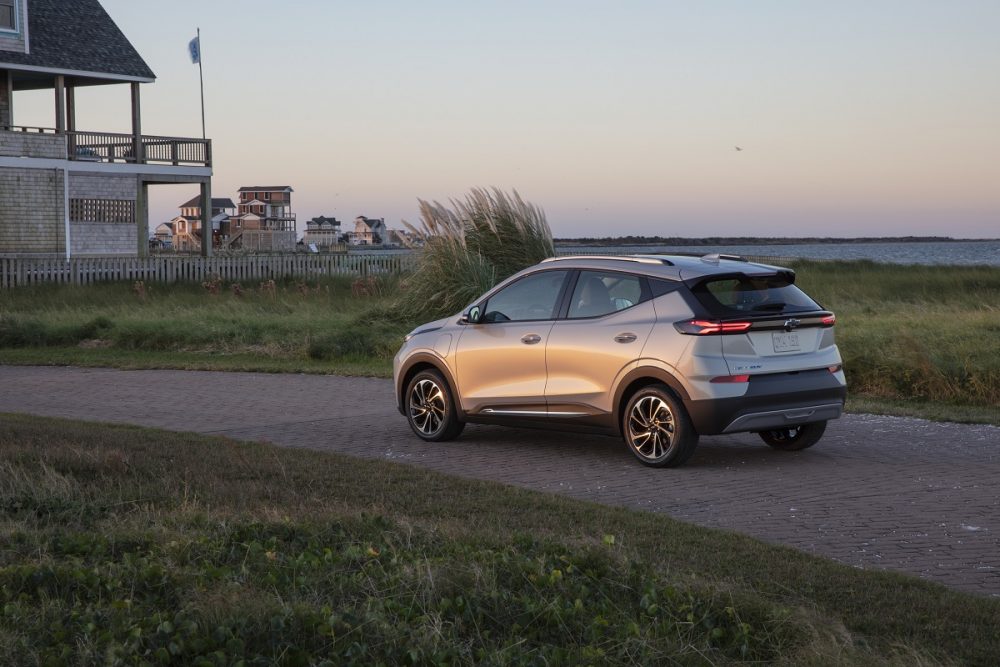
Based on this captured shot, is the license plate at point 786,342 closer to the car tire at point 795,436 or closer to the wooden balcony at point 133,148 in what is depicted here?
the car tire at point 795,436

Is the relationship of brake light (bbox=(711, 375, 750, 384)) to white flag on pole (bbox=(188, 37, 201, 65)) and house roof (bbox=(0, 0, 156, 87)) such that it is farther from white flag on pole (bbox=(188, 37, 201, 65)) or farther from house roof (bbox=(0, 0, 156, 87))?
white flag on pole (bbox=(188, 37, 201, 65))

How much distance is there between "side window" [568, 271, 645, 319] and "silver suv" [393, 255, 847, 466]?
0.04 ft

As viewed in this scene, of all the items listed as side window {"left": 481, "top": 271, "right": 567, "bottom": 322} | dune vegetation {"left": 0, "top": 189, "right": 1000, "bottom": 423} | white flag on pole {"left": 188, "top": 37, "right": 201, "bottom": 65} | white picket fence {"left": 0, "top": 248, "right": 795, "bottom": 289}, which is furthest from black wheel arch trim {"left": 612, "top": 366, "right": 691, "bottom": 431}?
white flag on pole {"left": 188, "top": 37, "right": 201, "bottom": 65}

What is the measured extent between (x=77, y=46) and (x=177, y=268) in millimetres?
10030

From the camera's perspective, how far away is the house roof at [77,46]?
130 feet

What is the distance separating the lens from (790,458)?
1012 centimetres

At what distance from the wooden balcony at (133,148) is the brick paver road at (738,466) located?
2738 centimetres

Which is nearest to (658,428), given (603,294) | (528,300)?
(603,294)

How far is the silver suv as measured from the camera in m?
9.37

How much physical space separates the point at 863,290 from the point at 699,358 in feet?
81.1

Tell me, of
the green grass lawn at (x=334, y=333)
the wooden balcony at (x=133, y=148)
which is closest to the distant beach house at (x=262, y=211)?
the wooden balcony at (x=133, y=148)

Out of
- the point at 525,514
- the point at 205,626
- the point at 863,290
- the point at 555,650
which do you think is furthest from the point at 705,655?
the point at 863,290

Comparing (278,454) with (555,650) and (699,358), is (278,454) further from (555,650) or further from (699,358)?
(555,650)

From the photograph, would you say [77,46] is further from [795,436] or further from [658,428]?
[658,428]
